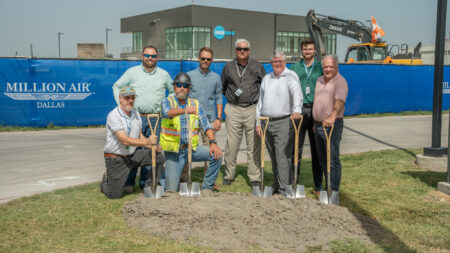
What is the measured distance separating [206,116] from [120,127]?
1191mm

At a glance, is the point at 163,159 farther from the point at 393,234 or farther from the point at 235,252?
Answer: the point at 393,234

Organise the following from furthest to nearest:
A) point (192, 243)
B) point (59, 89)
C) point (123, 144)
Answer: point (59, 89)
point (123, 144)
point (192, 243)

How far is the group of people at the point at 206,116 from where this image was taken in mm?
5895

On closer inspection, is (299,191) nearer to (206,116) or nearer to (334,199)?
(334,199)

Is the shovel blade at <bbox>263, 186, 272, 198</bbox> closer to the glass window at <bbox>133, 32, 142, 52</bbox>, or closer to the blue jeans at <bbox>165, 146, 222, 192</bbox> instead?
the blue jeans at <bbox>165, 146, 222, 192</bbox>

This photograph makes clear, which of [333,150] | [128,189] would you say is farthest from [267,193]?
[128,189]

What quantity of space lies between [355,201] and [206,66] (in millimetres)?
2848

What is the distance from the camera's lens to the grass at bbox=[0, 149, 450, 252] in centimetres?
441

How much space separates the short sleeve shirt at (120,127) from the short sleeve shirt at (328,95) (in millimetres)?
2362

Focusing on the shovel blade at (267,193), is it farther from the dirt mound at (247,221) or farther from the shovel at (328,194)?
the shovel at (328,194)

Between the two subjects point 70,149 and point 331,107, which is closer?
point 331,107

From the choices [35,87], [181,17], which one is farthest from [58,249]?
[181,17]

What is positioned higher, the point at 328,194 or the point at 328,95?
the point at 328,95

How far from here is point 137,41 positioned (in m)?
68.2
